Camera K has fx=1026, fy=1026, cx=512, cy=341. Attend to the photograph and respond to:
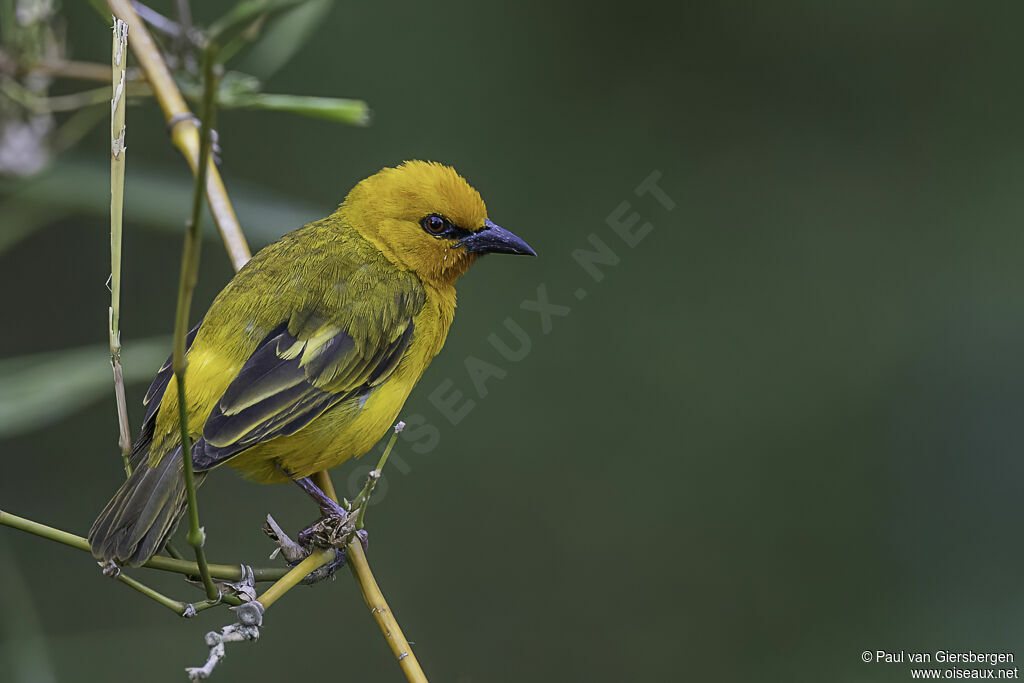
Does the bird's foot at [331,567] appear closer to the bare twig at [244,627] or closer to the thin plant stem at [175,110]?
the bare twig at [244,627]

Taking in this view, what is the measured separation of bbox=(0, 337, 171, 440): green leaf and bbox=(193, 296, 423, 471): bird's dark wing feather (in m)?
0.33

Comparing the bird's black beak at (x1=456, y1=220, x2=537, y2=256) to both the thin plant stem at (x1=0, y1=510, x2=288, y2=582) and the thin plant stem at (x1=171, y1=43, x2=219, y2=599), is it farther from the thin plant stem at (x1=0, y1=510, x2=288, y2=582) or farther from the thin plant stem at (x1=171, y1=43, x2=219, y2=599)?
the thin plant stem at (x1=171, y1=43, x2=219, y2=599)

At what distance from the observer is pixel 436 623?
606 centimetres

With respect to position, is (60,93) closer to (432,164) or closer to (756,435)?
(432,164)

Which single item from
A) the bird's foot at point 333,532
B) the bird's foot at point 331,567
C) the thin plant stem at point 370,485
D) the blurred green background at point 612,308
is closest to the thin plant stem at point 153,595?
the thin plant stem at point 370,485

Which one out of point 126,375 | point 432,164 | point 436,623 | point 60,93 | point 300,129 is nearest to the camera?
point 126,375

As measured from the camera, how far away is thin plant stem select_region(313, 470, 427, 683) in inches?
92.2

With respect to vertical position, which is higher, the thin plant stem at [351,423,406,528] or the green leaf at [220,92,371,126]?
the green leaf at [220,92,371,126]

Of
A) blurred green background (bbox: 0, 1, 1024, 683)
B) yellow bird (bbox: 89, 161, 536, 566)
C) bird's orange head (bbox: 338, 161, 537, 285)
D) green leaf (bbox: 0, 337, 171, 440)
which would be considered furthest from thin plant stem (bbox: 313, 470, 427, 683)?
blurred green background (bbox: 0, 1, 1024, 683)

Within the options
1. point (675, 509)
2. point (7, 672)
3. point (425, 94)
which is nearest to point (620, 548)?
point (675, 509)

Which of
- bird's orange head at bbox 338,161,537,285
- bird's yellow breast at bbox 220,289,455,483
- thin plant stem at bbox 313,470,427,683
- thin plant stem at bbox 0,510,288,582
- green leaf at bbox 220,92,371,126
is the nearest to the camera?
thin plant stem at bbox 0,510,288,582

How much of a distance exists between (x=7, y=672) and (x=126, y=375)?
41.0 inches

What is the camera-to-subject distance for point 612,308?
21.1 ft

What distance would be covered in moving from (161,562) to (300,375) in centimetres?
103
